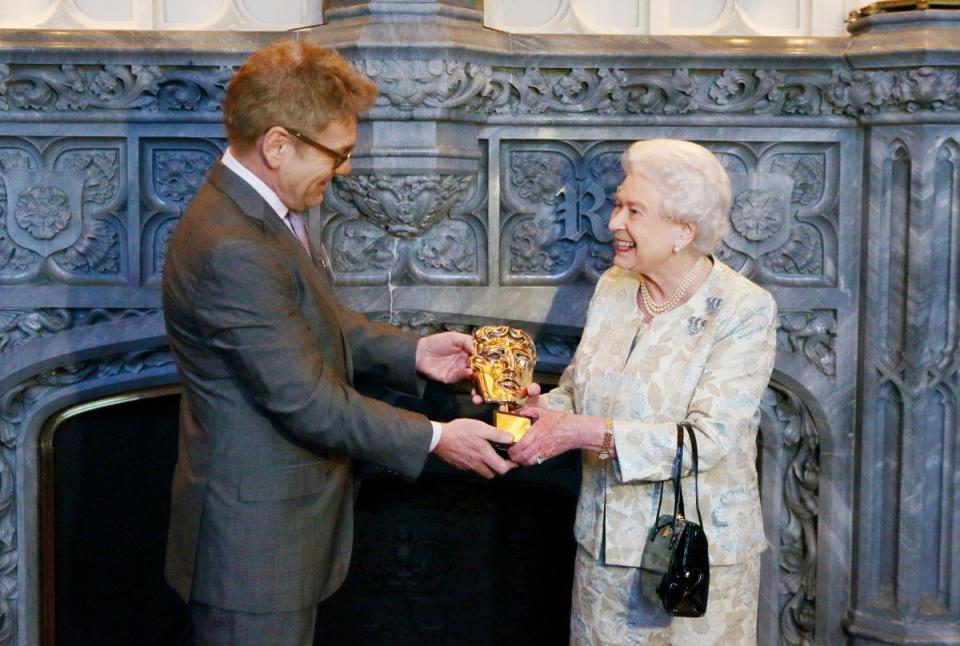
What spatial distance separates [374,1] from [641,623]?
1738mm

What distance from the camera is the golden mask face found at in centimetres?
296

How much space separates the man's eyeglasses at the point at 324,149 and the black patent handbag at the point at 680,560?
924 millimetres

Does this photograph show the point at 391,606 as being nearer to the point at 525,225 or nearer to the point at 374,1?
the point at 525,225

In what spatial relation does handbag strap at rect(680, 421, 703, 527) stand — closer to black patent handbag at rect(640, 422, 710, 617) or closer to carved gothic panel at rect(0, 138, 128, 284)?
black patent handbag at rect(640, 422, 710, 617)

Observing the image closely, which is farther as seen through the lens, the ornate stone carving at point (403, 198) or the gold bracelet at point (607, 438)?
the ornate stone carving at point (403, 198)

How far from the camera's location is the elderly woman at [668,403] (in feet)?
9.39

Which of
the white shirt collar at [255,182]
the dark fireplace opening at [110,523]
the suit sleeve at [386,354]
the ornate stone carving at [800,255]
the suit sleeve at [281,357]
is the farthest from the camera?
the dark fireplace opening at [110,523]

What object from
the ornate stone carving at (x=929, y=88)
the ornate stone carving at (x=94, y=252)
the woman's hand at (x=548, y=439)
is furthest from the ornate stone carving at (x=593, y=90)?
the woman's hand at (x=548, y=439)

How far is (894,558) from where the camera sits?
149 inches

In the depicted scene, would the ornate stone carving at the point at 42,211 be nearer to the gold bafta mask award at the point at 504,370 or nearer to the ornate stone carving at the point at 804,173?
the gold bafta mask award at the point at 504,370

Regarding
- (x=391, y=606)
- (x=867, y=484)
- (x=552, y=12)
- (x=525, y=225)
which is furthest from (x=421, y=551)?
(x=552, y=12)

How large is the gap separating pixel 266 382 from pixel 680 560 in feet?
3.17

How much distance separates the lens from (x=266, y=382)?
8.50 feet

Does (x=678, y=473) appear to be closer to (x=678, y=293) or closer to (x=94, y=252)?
(x=678, y=293)
